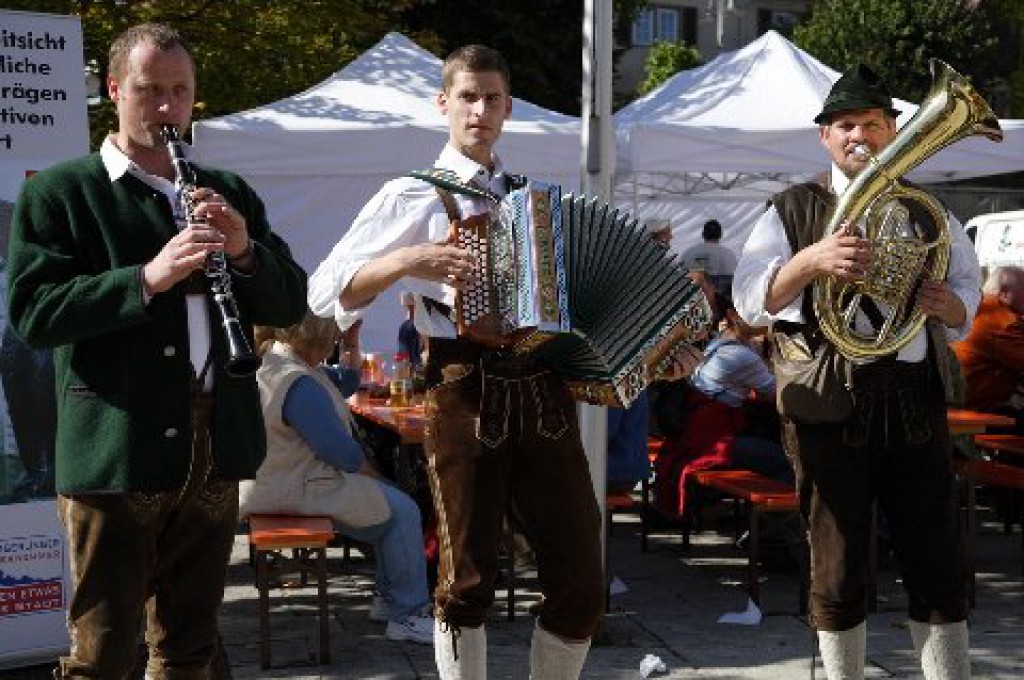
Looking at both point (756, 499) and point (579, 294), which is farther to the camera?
point (756, 499)

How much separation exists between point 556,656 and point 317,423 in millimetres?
2034

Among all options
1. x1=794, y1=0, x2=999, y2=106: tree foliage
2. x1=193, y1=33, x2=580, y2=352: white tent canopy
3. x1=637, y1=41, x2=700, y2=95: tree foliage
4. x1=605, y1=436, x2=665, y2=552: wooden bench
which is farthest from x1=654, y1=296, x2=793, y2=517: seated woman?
x1=637, y1=41, x2=700, y2=95: tree foliage

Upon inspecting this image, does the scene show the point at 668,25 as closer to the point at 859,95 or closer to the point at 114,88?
the point at 859,95

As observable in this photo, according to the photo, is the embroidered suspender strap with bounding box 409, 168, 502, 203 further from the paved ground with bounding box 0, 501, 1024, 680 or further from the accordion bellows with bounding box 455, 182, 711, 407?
the paved ground with bounding box 0, 501, 1024, 680

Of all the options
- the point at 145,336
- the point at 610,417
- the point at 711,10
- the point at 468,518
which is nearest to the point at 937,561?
the point at 468,518

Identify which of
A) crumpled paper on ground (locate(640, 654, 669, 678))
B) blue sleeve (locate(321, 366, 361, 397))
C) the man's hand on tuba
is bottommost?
crumpled paper on ground (locate(640, 654, 669, 678))

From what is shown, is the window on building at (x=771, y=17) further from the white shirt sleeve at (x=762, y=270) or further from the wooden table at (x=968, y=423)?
the white shirt sleeve at (x=762, y=270)

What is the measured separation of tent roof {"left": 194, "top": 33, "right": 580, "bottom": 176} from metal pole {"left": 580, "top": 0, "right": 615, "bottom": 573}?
9.11 feet

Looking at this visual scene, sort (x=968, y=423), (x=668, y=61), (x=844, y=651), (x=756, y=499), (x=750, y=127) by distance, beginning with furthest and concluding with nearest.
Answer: (x=668, y=61) < (x=750, y=127) < (x=968, y=423) < (x=756, y=499) < (x=844, y=651)

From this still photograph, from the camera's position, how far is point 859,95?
4059mm

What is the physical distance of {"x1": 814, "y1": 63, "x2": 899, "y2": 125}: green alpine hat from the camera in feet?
13.3

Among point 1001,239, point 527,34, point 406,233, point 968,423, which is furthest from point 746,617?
point 527,34

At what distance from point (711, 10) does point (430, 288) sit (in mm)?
41487

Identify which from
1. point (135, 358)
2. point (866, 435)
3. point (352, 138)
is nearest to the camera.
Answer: point (135, 358)
